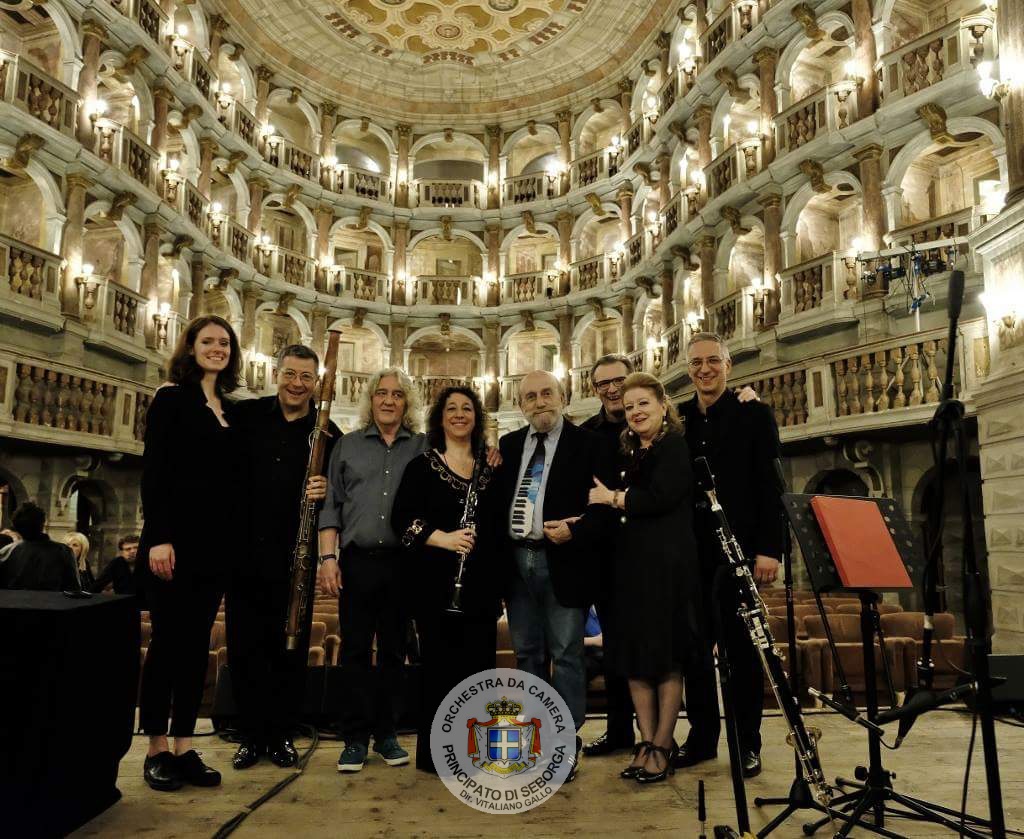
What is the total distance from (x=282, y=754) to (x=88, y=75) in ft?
47.1

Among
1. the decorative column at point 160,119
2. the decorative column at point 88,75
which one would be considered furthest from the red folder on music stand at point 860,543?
the decorative column at point 160,119

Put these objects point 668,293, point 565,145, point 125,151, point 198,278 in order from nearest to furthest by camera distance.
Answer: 1. point 125,151
2. point 198,278
3. point 668,293
4. point 565,145

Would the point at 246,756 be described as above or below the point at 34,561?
below

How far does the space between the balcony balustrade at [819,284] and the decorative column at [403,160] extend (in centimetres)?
1320

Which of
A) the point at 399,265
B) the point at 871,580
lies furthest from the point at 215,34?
the point at 871,580

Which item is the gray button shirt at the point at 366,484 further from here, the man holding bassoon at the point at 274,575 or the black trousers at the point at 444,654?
the black trousers at the point at 444,654

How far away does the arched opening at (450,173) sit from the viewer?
23688 millimetres

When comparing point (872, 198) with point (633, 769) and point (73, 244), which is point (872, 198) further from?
point (73, 244)

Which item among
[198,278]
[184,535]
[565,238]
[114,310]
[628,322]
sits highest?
[565,238]

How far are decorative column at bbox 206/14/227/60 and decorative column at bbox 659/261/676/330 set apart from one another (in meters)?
12.0

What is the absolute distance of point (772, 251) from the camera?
14539 mm

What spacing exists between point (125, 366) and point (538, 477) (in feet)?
45.4

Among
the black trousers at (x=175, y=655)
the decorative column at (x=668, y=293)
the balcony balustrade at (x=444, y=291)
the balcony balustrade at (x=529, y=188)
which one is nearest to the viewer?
the black trousers at (x=175, y=655)

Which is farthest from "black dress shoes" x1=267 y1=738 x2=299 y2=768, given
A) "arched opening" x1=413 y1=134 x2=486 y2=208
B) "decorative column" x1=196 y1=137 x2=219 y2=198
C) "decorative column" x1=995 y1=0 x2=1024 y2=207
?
"arched opening" x1=413 y1=134 x2=486 y2=208
